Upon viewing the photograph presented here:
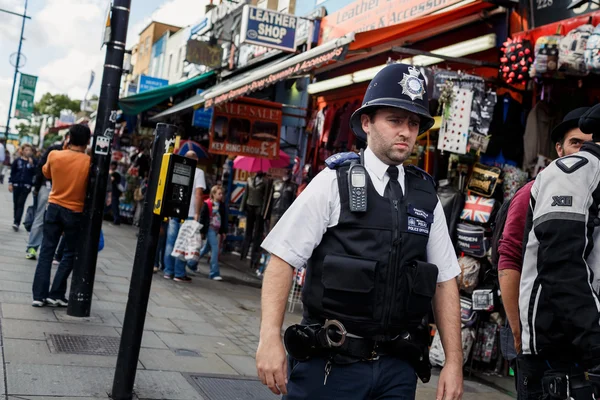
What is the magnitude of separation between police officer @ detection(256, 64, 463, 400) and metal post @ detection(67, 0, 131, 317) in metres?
4.73

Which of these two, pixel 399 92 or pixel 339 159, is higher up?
pixel 399 92

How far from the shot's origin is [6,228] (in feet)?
47.0

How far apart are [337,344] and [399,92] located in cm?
106

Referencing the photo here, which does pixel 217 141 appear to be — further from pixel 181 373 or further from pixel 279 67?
pixel 181 373

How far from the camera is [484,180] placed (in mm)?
7266

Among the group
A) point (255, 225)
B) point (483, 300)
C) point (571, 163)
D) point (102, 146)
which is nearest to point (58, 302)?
point (102, 146)

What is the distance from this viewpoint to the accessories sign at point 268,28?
13.2 meters

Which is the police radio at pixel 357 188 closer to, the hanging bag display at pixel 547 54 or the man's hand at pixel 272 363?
the man's hand at pixel 272 363

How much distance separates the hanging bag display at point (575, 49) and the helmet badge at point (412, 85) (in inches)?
152

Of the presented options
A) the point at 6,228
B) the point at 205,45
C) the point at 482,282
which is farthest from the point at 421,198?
the point at 205,45

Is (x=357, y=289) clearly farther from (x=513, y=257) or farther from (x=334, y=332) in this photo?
(x=513, y=257)

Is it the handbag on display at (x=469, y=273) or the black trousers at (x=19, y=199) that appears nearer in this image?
the handbag on display at (x=469, y=273)

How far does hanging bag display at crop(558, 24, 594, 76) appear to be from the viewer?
20.3 feet

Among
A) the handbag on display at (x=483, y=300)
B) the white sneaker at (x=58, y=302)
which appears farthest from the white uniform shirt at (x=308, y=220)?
the white sneaker at (x=58, y=302)
